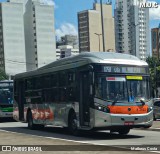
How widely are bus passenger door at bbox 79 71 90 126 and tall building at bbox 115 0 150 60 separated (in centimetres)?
5311

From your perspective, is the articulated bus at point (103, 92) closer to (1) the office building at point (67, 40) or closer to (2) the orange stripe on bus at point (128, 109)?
(2) the orange stripe on bus at point (128, 109)

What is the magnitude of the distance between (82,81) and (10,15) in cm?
10673

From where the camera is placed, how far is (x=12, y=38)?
118188mm

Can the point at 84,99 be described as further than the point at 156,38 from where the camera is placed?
No

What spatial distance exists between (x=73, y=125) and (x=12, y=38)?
335ft

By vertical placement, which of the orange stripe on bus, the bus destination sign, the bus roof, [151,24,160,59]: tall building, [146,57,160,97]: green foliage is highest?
[151,24,160,59]: tall building

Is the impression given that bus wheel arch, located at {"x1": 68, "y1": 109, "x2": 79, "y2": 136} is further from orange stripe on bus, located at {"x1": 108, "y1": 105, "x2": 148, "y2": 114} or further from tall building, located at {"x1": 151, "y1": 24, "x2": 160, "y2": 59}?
tall building, located at {"x1": 151, "y1": 24, "x2": 160, "y2": 59}

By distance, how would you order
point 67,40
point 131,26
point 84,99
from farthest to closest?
point 67,40, point 131,26, point 84,99

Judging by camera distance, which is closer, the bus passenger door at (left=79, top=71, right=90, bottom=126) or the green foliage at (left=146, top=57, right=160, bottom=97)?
the bus passenger door at (left=79, top=71, right=90, bottom=126)

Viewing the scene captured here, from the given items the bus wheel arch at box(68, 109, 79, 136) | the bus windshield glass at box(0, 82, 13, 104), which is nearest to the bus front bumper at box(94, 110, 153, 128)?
the bus wheel arch at box(68, 109, 79, 136)

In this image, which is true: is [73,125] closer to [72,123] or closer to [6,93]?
[72,123]

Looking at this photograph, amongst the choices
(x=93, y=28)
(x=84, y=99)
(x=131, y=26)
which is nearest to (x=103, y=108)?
(x=84, y=99)

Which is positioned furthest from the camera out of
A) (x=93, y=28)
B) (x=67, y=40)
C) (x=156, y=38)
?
(x=67, y=40)

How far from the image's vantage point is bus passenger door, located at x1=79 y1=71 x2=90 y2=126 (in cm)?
1704
